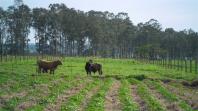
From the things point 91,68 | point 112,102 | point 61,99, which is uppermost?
point 91,68

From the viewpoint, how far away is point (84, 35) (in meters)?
121

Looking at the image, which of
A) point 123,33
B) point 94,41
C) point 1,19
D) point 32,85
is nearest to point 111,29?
point 123,33

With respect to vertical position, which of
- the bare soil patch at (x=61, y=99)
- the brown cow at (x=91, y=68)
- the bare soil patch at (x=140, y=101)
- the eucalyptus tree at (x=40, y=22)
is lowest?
the bare soil patch at (x=140, y=101)

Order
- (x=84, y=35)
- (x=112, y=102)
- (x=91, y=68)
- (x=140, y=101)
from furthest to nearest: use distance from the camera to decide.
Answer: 1. (x=84, y=35)
2. (x=91, y=68)
3. (x=140, y=101)
4. (x=112, y=102)

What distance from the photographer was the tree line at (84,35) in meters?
105

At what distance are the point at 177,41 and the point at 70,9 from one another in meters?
40.4

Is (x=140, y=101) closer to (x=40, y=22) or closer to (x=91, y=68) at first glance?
(x=91, y=68)

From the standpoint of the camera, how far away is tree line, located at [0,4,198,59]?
105 meters

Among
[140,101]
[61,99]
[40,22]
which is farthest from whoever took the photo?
[40,22]

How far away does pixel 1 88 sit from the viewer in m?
23.2

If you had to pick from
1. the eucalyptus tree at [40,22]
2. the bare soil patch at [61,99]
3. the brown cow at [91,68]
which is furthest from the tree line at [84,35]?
the bare soil patch at [61,99]

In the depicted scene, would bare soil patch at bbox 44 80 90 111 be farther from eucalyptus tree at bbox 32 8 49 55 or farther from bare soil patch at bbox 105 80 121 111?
eucalyptus tree at bbox 32 8 49 55

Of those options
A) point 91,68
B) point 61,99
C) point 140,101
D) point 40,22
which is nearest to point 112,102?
point 140,101

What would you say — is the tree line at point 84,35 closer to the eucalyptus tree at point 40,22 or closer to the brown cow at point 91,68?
the eucalyptus tree at point 40,22
